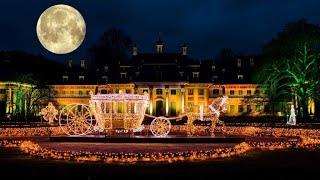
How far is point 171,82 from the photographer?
83.2 meters

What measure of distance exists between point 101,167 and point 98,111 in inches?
469

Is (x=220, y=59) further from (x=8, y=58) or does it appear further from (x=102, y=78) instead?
(x=8, y=58)

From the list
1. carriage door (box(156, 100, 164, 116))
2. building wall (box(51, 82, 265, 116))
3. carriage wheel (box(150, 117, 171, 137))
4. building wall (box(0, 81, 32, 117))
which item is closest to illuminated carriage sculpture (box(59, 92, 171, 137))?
carriage wheel (box(150, 117, 171, 137))

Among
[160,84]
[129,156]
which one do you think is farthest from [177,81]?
[129,156]

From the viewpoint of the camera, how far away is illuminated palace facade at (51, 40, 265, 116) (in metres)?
83.6

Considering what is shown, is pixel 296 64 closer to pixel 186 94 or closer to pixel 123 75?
pixel 186 94

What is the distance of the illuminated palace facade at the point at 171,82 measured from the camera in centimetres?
8362

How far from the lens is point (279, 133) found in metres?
32.6

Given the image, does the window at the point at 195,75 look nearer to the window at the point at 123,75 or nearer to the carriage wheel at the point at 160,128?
the window at the point at 123,75

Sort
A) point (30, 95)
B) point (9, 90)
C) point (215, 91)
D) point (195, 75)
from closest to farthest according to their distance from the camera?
point (30, 95), point (9, 90), point (195, 75), point (215, 91)

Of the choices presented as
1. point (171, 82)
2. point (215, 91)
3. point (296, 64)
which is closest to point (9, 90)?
point (171, 82)

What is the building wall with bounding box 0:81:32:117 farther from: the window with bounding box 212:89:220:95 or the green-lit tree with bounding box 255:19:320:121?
the green-lit tree with bounding box 255:19:320:121

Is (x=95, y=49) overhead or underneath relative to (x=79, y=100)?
overhead

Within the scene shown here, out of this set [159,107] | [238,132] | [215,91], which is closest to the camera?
[238,132]
